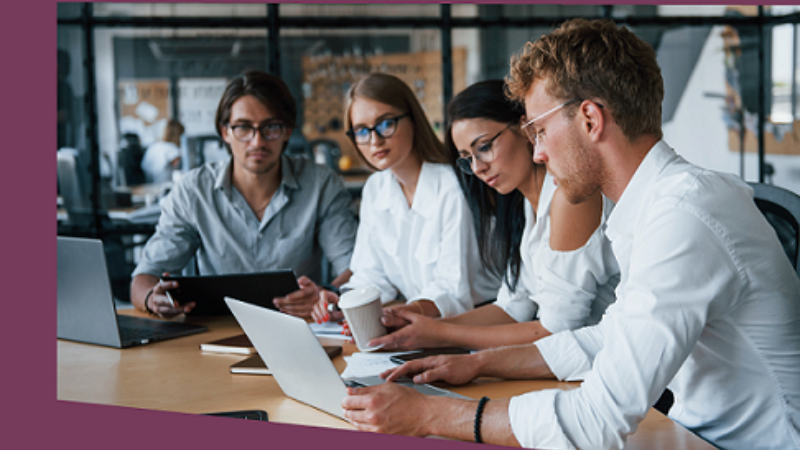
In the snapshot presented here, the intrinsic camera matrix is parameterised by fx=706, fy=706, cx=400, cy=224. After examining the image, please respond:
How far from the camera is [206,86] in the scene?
4.53 meters

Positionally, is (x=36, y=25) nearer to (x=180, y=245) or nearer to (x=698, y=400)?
(x=180, y=245)

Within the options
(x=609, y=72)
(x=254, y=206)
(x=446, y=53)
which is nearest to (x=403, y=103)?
(x=254, y=206)

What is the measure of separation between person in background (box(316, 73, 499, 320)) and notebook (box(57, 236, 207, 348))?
764 mm

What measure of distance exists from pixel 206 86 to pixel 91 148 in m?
0.80

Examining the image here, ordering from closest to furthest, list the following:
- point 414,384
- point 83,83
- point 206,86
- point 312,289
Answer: point 414,384 < point 312,289 < point 83,83 < point 206,86

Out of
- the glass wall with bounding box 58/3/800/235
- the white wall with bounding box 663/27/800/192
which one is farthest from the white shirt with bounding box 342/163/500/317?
the white wall with bounding box 663/27/800/192

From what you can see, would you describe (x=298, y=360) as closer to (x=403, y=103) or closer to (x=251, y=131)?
(x=403, y=103)

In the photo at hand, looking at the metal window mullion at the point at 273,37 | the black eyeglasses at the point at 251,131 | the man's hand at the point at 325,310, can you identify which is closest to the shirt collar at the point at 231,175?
the black eyeglasses at the point at 251,131

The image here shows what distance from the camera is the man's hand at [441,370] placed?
4.75ft

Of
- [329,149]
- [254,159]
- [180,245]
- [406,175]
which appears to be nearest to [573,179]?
[406,175]

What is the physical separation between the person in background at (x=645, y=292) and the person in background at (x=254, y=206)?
145 centimetres

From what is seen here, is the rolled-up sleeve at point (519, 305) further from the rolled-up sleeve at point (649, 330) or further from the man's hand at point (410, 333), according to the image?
the rolled-up sleeve at point (649, 330)

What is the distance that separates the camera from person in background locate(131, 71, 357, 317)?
101 inches

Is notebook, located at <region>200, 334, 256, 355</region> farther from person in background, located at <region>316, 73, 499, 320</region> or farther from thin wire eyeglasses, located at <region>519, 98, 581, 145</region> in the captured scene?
thin wire eyeglasses, located at <region>519, 98, 581, 145</region>
